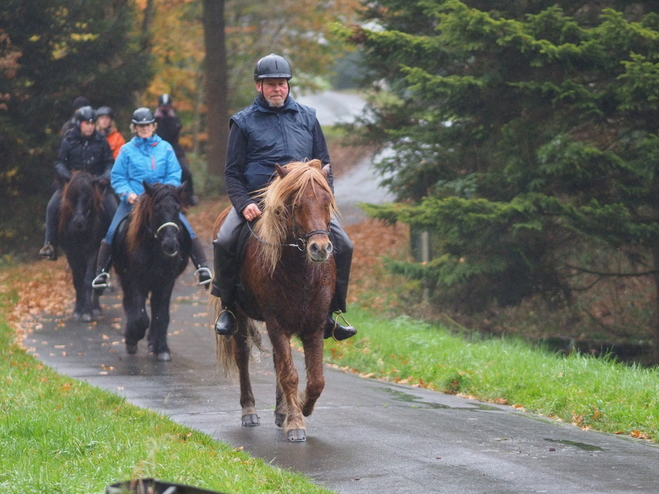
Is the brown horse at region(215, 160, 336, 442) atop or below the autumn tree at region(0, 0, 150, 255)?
below

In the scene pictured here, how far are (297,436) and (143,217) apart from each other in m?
5.31

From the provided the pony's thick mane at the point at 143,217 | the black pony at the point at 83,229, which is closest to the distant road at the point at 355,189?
the black pony at the point at 83,229

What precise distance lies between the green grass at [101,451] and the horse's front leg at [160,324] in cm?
305

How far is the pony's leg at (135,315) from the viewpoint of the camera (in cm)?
1243

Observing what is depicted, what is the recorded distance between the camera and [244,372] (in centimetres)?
883

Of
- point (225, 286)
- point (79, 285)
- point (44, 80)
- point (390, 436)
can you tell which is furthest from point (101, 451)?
point (44, 80)

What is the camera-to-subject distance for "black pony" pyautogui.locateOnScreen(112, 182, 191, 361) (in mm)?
11969

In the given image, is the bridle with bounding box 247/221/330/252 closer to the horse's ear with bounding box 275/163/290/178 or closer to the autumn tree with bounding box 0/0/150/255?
the horse's ear with bounding box 275/163/290/178

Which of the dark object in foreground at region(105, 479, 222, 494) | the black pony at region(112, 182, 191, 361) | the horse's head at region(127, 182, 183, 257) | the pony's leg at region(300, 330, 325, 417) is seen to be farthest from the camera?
the black pony at region(112, 182, 191, 361)

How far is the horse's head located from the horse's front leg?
0.82 metres

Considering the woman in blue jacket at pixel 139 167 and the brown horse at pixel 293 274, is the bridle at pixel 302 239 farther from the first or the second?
the woman in blue jacket at pixel 139 167

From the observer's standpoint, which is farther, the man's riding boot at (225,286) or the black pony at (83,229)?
the black pony at (83,229)

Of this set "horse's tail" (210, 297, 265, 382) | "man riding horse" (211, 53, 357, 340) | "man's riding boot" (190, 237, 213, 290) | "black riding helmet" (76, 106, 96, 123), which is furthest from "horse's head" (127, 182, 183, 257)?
"black riding helmet" (76, 106, 96, 123)

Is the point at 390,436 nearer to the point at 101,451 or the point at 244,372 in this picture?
the point at 244,372
